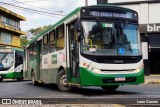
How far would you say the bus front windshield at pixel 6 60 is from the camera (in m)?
33.7

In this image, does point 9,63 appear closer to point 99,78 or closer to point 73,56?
point 73,56

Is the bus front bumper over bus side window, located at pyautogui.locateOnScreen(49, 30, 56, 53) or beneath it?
beneath

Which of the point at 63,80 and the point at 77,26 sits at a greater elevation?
the point at 77,26

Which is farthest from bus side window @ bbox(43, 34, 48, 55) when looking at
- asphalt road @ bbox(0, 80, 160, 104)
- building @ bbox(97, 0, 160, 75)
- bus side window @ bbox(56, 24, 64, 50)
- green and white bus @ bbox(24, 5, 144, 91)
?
building @ bbox(97, 0, 160, 75)

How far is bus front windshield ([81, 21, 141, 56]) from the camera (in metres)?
13.3

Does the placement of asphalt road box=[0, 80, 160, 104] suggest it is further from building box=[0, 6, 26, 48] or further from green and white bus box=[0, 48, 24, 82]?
building box=[0, 6, 26, 48]

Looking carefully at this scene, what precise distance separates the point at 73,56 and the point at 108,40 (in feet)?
5.07

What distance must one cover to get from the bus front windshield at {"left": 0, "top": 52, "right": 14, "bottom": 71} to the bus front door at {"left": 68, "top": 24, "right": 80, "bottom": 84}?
19.9m

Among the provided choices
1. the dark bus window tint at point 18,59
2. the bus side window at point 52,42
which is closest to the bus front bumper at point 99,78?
the bus side window at point 52,42

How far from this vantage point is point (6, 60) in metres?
33.9

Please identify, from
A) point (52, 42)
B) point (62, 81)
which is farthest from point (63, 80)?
point (52, 42)

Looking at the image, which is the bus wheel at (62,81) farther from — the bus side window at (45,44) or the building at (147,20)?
the building at (147,20)

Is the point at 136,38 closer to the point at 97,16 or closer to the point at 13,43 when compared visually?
the point at 97,16

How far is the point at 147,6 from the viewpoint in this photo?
1236 inches
